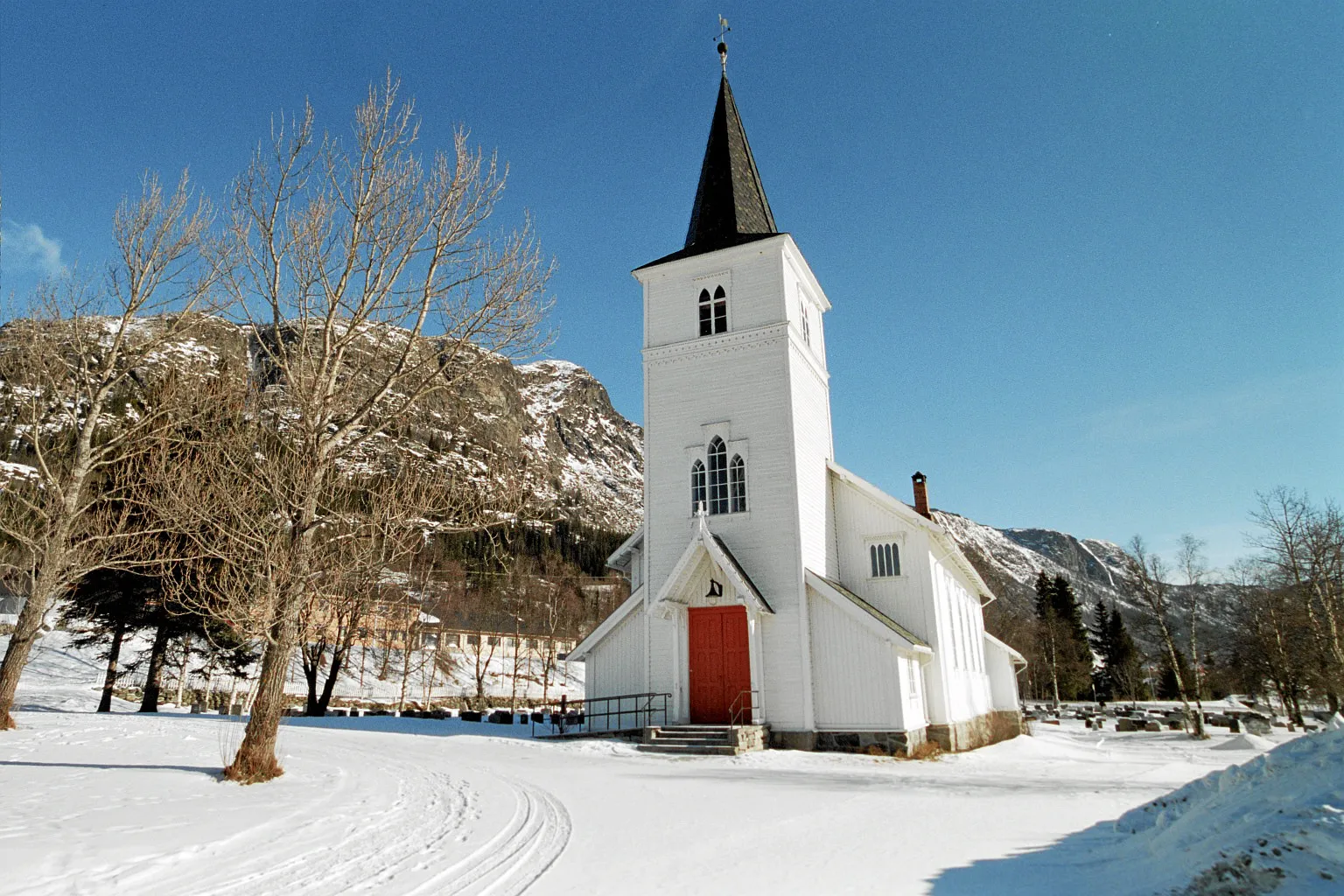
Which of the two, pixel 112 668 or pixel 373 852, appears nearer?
pixel 373 852

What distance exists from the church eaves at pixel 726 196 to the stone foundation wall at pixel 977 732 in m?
14.7

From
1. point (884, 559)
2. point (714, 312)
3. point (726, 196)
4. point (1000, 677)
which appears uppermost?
point (726, 196)

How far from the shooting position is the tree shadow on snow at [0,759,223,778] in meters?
12.4

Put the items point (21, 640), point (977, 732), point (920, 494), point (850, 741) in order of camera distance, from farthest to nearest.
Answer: point (920, 494) → point (977, 732) → point (850, 741) → point (21, 640)

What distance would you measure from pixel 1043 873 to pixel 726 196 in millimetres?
22627

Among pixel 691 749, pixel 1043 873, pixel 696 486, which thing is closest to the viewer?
pixel 1043 873

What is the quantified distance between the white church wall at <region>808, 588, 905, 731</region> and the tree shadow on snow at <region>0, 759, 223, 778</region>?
13301mm

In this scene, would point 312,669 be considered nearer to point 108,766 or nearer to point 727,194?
point 108,766

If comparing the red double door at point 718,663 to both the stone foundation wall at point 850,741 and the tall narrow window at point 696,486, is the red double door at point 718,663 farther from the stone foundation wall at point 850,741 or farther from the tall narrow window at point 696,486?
the tall narrow window at point 696,486

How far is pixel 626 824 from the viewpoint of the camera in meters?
9.18

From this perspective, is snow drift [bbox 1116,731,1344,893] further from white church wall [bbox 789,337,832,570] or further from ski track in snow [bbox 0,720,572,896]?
white church wall [bbox 789,337,832,570]

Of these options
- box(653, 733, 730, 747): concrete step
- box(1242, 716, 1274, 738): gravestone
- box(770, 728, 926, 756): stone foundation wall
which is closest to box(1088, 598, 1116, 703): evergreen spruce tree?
box(1242, 716, 1274, 738): gravestone

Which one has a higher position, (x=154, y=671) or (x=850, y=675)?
(x=154, y=671)

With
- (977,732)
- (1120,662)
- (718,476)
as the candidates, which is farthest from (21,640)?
(1120,662)
